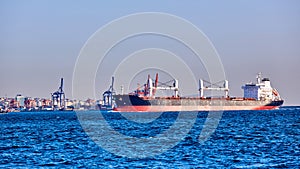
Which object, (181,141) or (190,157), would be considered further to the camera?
(181,141)

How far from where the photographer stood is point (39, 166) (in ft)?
110

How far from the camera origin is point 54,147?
44969 millimetres

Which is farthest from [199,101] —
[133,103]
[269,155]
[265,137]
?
[269,155]

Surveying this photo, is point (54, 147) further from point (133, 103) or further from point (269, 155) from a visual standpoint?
point (133, 103)

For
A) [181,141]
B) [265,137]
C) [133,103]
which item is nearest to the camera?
[181,141]

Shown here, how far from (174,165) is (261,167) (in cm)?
483

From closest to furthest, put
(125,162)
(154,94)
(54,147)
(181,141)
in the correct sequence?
(125,162)
(54,147)
(181,141)
(154,94)

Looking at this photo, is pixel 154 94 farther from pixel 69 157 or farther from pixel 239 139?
pixel 69 157

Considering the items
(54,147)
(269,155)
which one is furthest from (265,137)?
(54,147)

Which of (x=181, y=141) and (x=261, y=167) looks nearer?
(x=261, y=167)

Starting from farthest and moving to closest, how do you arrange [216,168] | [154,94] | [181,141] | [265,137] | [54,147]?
[154,94]
[265,137]
[181,141]
[54,147]
[216,168]

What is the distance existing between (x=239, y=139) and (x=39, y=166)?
71.4ft

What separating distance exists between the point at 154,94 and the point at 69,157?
160 metres

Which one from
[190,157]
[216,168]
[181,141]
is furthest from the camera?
[181,141]
